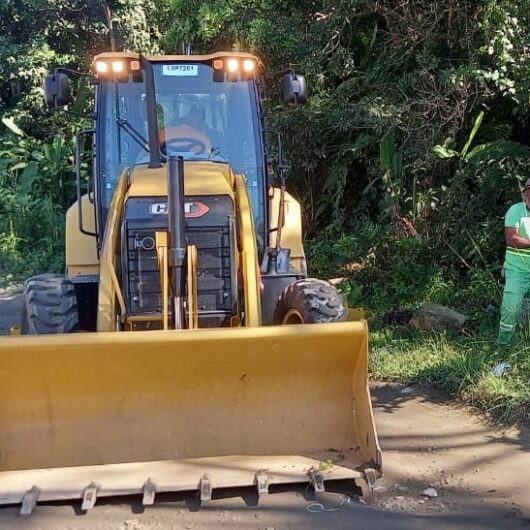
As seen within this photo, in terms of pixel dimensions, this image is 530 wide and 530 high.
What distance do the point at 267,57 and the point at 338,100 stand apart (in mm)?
1084

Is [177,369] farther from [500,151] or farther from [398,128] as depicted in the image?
[398,128]

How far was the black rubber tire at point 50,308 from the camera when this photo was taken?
470 centimetres

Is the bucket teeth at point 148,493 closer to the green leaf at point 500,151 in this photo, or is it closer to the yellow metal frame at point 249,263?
the yellow metal frame at point 249,263

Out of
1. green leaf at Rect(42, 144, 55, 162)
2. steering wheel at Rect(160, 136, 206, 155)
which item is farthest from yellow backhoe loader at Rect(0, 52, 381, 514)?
green leaf at Rect(42, 144, 55, 162)

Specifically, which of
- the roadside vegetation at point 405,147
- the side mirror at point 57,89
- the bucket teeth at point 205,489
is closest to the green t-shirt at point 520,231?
the roadside vegetation at point 405,147

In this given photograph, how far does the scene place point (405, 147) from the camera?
9336 mm

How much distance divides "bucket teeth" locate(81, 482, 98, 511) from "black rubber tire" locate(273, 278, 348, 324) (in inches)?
65.6

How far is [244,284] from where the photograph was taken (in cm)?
475

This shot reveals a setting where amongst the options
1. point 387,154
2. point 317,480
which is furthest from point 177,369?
point 387,154

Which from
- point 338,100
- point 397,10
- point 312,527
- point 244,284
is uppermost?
point 397,10

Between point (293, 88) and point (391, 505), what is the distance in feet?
10.7

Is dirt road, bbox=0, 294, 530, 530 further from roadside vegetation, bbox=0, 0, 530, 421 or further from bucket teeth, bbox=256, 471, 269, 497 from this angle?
roadside vegetation, bbox=0, 0, 530, 421

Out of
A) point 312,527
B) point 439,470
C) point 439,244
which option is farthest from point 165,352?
point 439,244

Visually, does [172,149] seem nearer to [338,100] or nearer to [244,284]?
[244,284]
